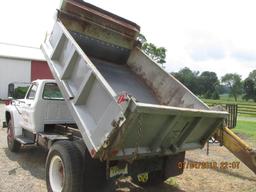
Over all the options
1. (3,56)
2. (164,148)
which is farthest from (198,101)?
(3,56)

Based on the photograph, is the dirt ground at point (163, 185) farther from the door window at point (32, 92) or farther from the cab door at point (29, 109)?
the door window at point (32, 92)

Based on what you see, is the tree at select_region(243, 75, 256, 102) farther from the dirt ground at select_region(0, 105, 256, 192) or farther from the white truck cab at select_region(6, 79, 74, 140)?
the white truck cab at select_region(6, 79, 74, 140)

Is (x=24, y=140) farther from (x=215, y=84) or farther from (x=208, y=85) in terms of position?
(x=215, y=84)

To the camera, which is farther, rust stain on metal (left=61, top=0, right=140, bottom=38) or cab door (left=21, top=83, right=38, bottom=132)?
cab door (left=21, top=83, right=38, bottom=132)

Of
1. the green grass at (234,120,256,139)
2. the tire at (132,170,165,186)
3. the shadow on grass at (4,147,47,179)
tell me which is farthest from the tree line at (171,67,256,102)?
the tire at (132,170,165,186)

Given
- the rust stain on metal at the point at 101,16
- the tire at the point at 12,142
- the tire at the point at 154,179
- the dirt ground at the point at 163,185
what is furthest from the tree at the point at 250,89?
the tire at the point at 154,179

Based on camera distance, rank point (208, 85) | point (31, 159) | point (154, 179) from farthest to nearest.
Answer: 1. point (208, 85)
2. point (31, 159)
3. point (154, 179)

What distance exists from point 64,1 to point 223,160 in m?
5.52

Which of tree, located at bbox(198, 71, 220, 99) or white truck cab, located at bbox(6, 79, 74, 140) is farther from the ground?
white truck cab, located at bbox(6, 79, 74, 140)

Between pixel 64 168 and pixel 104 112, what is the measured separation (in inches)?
49.1

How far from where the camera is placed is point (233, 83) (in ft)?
279

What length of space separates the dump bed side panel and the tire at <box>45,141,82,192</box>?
1.74ft

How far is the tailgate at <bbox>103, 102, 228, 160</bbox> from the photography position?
473 cm

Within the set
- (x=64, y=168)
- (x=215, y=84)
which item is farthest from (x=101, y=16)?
(x=215, y=84)
